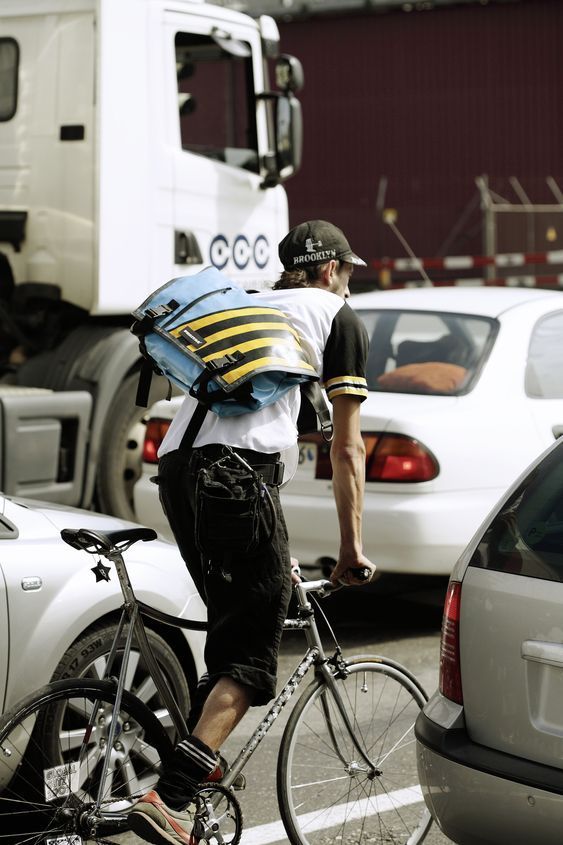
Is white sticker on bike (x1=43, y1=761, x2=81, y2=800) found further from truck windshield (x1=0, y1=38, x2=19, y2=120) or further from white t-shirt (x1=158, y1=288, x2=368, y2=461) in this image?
truck windshield (x1=0, y1=38, x2=19, y2=120)

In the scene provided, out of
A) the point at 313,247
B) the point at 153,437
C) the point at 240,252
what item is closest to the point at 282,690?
the point at 313,247

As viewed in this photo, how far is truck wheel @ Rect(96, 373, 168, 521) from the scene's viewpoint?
784cm

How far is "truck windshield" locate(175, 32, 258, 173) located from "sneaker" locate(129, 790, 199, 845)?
5.17 meters

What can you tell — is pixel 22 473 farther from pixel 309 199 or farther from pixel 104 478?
pixel 309 199

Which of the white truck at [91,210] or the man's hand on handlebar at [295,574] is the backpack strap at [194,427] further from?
the white truck at [91,210]

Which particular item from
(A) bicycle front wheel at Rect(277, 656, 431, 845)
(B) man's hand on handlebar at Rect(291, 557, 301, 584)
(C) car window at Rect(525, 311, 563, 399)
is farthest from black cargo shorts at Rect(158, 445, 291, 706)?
(C) car window at Rect(525, 311, 563, 399)

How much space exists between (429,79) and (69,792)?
25111mm

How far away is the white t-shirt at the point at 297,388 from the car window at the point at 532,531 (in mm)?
510

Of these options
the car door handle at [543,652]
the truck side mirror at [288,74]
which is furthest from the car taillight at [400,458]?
the truck side mirror at [288,74]

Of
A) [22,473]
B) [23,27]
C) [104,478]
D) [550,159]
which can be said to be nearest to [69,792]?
[22,473]

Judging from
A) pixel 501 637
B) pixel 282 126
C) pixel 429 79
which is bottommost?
pixel 501 637

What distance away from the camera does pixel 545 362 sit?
254 inches

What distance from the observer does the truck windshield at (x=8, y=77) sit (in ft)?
25.6

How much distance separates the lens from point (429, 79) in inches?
1065
